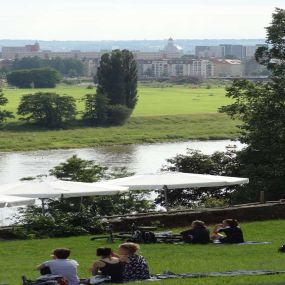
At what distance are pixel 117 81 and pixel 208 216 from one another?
240ft

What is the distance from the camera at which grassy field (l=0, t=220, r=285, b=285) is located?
1446 cm

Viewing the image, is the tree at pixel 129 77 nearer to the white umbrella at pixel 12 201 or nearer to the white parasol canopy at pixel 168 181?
the white parasol canopy at pixel 168 181

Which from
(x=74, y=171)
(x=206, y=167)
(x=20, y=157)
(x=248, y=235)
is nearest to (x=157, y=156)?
(x=20, y=157)

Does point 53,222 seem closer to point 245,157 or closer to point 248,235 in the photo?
point 248,235

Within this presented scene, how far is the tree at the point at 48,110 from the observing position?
87.6 meters

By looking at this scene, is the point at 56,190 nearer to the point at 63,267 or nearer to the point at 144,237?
the point at 144,237

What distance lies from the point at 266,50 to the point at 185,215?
13078mm

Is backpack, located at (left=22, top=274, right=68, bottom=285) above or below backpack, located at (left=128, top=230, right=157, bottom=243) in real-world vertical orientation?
above

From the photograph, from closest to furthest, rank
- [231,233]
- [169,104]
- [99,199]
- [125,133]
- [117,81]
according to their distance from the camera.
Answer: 1. [231,233]
2. [99,199]
3. [125,133]
4. [117,81]
5. [169,104]

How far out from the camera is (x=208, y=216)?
2264cm

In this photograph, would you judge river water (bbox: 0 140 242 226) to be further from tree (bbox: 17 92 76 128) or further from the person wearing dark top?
the person wearing dark top

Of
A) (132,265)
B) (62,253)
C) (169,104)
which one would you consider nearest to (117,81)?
(169,104)

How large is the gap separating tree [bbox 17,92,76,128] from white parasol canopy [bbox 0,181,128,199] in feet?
212

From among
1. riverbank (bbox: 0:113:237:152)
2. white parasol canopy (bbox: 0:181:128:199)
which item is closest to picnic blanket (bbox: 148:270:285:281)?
white parasol canopy (bbox: 0:181:128:199)
